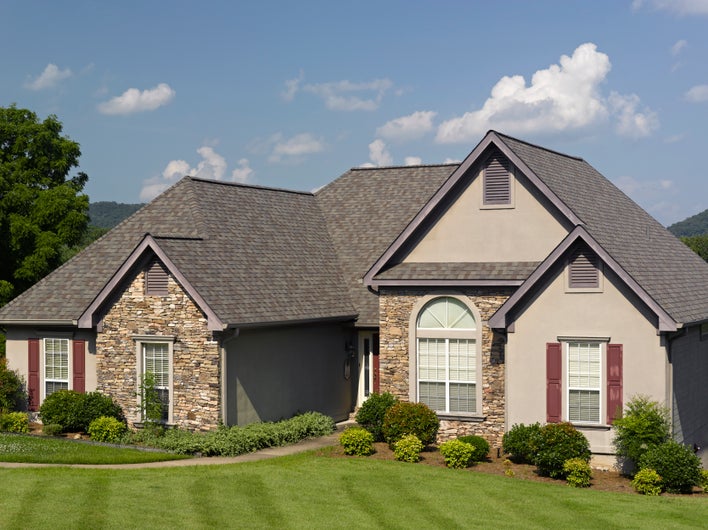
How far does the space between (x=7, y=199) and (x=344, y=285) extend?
62.3ft

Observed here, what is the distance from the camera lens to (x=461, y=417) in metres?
27.0

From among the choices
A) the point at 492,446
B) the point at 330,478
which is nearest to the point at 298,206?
the point at 492,446

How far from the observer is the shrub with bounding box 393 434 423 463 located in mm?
24641

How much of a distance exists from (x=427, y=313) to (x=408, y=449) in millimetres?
4749

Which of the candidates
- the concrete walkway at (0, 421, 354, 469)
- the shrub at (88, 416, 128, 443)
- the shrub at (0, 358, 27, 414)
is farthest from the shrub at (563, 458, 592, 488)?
→ the shrub at (0, 358, 27, 414)

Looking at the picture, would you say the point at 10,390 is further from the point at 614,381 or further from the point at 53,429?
the point at 614,381

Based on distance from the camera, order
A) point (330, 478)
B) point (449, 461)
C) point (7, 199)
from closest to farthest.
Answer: point (330, 478) → point (449, 461) → point (7, 199)

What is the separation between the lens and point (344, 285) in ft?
109

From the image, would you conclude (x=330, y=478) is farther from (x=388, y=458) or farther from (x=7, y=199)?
(x=7, y=199)

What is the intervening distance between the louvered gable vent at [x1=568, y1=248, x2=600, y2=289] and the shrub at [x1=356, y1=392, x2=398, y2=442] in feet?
21.0

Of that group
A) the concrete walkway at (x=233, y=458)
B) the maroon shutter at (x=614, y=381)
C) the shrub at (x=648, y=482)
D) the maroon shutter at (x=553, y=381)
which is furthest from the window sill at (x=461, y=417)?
the shrub at (x=648, y=482)

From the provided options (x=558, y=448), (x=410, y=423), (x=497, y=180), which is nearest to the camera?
(x=558, y=448)

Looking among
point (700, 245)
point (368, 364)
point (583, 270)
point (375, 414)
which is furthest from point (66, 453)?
point (700, 245)

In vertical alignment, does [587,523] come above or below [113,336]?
below
